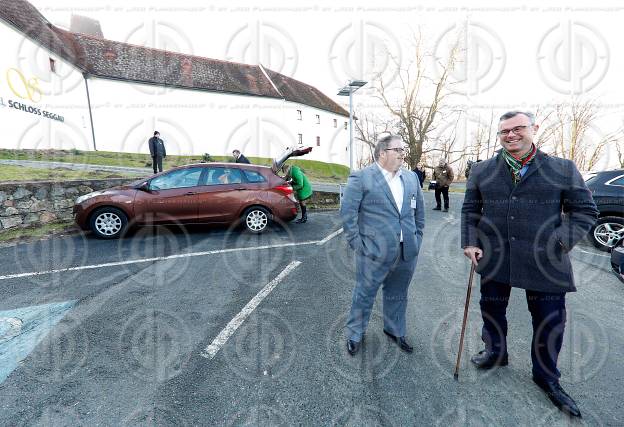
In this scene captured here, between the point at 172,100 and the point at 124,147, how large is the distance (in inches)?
270

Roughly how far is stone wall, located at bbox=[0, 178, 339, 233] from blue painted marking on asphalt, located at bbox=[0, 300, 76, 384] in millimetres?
4760

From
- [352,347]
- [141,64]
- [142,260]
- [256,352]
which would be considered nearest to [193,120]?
[141,64]

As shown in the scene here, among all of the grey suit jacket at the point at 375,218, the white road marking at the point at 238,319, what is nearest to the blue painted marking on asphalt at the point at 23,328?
the white road marking at the point at 238,319

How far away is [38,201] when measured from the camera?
7.21 m

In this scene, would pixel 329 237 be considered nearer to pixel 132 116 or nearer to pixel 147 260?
pixel 147 260

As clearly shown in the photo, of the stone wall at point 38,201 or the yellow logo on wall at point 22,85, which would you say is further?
the yellow logo on wall at point 22,85

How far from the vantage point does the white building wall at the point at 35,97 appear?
16359 millimetres

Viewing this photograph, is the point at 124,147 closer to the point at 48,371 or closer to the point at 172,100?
the point at 172,100

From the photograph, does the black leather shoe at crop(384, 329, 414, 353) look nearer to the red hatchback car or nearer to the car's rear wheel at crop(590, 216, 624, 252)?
the red hatchback car

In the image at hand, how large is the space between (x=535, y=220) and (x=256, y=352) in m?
2.46

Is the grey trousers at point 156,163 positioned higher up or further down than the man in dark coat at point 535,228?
higher up

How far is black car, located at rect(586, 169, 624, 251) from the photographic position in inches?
246

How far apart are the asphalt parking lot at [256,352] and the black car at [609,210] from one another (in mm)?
1939

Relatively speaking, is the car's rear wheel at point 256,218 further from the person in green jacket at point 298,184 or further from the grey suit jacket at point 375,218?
the grey suit jacket at point 375,218
